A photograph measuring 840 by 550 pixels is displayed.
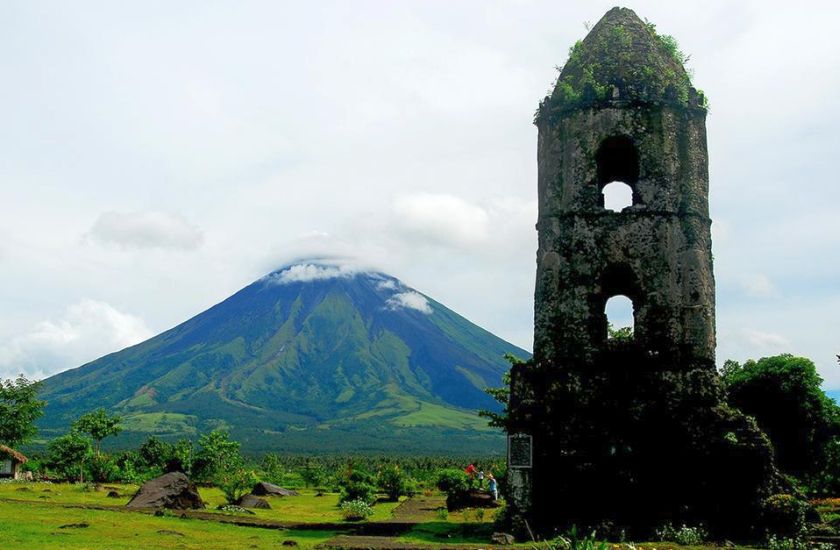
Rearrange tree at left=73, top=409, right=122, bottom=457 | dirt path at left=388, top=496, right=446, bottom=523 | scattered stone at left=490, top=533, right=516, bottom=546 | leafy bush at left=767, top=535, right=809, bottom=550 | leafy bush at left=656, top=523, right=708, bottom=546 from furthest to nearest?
tree at left=73, top=409, right=122, bottom=457 < dirt path at left=388, top=496, right=446, bottom=523 < leafy bush at left=656, top=523, right=708, bottom=546 < scattered stone at left=490, top=533, right=516, bottom=546 < leafy bush at left=767, top=535, right=809, bottom=550

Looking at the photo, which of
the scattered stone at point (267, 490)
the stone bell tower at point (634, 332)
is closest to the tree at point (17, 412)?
the scattered stone at point (267, 490)

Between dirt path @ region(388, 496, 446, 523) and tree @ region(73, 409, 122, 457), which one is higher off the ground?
tree @ region(73, 409, 122, 457)

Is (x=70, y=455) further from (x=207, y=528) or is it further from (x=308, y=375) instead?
(x=308, y=375)

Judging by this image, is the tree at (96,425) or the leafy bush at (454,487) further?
the tree at (96,425)

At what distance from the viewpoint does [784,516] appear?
39.0ft

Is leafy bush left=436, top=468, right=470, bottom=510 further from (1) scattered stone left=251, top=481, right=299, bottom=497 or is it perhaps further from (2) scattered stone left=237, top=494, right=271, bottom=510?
(1) scattered stone left=251, top=481, right=299, bottom=497

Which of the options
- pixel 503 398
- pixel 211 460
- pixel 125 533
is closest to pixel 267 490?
pixel 211 460

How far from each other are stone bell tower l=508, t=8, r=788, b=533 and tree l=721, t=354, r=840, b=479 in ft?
30.7

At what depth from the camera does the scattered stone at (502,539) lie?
1141 centimetres

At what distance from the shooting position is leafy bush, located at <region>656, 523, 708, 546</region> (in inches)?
459

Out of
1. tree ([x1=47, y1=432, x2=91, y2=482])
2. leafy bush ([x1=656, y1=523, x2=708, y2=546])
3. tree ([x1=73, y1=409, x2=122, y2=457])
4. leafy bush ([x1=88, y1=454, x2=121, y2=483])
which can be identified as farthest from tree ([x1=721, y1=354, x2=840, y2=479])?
tree ([x1=73, y1=409, x2=122, y2=457])

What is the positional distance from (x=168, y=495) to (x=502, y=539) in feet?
32.2

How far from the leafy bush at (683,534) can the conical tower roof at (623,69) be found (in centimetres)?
661

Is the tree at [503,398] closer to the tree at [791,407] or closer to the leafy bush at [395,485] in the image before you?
the tree at [791,407]
